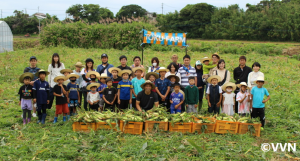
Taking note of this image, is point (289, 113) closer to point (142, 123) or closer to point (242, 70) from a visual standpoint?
point (242, 70)

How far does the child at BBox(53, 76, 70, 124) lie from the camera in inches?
269

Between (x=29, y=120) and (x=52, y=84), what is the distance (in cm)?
121

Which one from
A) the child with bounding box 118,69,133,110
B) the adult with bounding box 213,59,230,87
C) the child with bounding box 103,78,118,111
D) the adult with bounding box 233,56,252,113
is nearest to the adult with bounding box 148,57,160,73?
the child with bounding box 118,69,133,110

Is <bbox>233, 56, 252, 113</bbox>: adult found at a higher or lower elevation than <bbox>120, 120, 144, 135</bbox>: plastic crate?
higher

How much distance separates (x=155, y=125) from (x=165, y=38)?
4.45m

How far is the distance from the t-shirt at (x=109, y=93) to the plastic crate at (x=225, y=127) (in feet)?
9.19

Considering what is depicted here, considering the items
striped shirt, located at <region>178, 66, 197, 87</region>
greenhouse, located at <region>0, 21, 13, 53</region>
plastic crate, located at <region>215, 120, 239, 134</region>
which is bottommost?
plastic crate, located at <region>215, 120, 239, 134</region>

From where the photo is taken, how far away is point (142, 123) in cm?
582

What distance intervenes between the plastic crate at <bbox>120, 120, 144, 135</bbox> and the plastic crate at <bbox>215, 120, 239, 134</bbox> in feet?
5.79

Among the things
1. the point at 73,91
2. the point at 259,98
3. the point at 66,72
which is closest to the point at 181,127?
the point at 259,98

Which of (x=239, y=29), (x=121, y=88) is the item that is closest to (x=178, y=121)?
(x=121, y=88)

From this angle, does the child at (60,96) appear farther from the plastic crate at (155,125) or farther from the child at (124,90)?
the plastic crate at (155,125)

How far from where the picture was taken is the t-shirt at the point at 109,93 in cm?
694

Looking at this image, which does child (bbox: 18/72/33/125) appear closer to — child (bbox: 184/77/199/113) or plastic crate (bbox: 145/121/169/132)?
plastic crate (bbox: 145/121/169/132)
